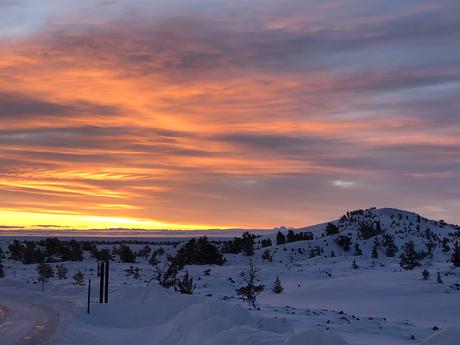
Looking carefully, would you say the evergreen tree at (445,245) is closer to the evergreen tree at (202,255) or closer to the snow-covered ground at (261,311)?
the snow-covered ground at (261,311)

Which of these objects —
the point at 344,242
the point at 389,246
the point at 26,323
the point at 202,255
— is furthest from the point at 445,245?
the point at 26,323

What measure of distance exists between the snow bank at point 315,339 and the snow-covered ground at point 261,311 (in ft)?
0.06

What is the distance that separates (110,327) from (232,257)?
4183cm

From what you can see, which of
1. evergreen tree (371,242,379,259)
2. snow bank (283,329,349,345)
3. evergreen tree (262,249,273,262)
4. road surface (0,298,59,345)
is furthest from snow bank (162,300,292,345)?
evergreen tree (262,249,273,262)

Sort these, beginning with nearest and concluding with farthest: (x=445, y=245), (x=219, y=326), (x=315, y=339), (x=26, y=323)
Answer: (x=315, y=339) → (x=219, y=326) → (x=26, y=323) → (x=445, y=245)

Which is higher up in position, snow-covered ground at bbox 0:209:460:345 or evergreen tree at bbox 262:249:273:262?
evergreen tree at bbox 262:249:273:262

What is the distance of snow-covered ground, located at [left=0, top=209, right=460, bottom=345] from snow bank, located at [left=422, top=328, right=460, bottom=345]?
0.07 ft

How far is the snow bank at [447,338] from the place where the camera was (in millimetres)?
10770

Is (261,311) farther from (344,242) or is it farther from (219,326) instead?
(344,242)

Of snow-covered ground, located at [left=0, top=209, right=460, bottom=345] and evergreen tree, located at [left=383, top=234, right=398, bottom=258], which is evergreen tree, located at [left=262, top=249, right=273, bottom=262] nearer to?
snow-covered ground, located at [left=0, top=209, right=460, bottom=345]

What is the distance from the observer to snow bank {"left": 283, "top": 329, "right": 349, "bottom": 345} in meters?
11.5

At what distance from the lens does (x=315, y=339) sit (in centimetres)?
1156

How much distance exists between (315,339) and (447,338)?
2.41m

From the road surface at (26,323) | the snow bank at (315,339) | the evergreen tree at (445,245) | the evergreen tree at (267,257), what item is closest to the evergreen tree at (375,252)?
the evergreen tree at (445,245)
